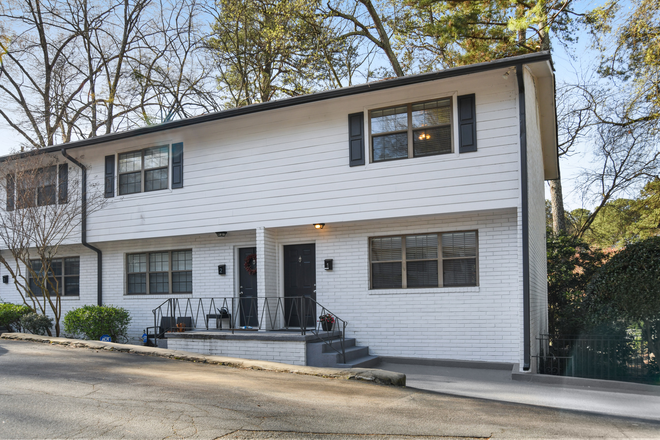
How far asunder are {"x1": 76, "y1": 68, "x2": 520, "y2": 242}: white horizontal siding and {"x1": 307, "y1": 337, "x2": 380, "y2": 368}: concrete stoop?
8.46 ft

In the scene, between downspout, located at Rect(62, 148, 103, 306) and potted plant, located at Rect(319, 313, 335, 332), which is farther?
downspout, located at Rect(62, 148, 103, 306)

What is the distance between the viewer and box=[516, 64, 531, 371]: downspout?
9.29m

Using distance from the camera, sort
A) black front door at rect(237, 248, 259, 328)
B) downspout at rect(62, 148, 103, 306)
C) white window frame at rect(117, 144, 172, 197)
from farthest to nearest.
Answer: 1. downspout at rect(62, 148, 103, 306)
2. white window frame at rect(117, 144, 172, 197)
3. black front door at rect(237, 248, 259, 328)

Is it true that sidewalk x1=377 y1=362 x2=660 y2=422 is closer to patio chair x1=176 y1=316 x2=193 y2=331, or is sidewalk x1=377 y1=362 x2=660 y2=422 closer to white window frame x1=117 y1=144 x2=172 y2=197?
patio chair x1=176 y1=316 x2=193 y2=331

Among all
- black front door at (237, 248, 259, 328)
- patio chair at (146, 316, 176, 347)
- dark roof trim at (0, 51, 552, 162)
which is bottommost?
patio chair at (146, 316, 176, 347)

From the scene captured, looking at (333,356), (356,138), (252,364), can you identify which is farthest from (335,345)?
(356,138)

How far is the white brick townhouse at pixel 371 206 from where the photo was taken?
10.0 m

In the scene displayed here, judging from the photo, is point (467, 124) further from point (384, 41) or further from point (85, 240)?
point (384, 41)

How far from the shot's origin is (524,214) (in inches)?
373

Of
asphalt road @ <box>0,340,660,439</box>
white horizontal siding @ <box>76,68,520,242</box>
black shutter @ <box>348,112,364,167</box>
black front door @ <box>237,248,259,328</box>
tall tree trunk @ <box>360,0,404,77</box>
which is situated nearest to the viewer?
asphalt road @ <box>0,340,660,439</box>

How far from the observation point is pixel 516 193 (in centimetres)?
969

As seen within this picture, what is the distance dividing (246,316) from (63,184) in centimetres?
662

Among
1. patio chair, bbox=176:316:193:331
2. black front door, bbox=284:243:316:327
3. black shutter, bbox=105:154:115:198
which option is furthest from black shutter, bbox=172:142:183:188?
patio chair, bbox=176:316:193:331

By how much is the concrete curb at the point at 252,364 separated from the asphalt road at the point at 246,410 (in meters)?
0.27
